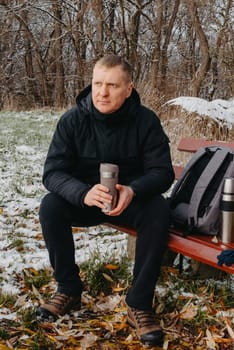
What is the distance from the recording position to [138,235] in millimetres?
2648

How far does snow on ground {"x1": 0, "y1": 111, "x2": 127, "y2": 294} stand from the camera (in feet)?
11.4

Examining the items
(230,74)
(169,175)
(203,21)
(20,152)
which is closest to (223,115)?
(20,152)

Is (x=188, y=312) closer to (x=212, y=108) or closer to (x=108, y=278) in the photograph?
(x=108, y=278)

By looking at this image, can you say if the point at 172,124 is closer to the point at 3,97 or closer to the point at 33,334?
the point at 33,334

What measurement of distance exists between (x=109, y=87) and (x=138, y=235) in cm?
87

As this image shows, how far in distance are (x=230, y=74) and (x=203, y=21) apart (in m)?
2.16

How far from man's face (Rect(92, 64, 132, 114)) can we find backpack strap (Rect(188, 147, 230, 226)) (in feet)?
2.21

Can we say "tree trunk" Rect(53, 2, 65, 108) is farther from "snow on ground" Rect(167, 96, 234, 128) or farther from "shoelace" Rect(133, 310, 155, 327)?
"shoelace" Rect(133, 310, 155, 327)

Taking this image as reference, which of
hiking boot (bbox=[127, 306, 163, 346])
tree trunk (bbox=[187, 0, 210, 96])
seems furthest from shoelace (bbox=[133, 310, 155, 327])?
tree trunk (bbox=[187, 0, 210, 96])

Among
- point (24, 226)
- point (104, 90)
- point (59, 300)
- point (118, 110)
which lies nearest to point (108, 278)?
point (59, 300)

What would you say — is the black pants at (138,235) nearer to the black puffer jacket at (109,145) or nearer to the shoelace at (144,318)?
the shoelace at (144,318)

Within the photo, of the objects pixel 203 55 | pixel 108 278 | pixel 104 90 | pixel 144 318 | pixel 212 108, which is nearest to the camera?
pixel 144 318

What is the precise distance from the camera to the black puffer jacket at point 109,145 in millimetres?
2805

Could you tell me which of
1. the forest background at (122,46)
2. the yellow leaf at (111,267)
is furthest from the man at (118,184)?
the forest background at (122,46)
